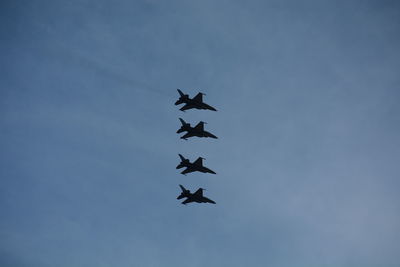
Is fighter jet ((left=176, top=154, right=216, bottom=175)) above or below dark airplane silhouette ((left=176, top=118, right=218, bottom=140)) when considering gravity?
below

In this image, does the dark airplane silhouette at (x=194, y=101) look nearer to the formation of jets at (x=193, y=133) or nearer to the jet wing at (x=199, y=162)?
the formation of jets at (x=193, y=133)

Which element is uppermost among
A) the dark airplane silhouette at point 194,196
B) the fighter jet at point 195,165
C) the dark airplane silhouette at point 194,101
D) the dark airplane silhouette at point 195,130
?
the dark airplane silhouette at point 194,101

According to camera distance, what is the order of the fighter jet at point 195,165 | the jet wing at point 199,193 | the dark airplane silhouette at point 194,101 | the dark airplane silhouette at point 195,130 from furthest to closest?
the jet wing at point 199,193, the fighter jet at point 195,165, the dark airplane silhouette at point 195,130, the dark airplane silhouette at point 194,101

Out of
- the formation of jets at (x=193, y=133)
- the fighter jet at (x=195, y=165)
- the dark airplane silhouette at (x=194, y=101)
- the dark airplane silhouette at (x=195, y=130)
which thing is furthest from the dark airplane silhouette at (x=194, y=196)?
the dark airplane silhouette at (x=194, y=101)

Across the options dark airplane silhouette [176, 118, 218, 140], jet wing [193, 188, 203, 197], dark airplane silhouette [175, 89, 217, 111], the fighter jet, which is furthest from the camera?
jet wing [193, 188, 203, 197]

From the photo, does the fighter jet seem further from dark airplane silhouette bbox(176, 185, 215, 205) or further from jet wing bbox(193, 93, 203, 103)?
jet wing bbox(193, 93, 203, 103)

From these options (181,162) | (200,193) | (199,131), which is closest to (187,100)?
(199,131)

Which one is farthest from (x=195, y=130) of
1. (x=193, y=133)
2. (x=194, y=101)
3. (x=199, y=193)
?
(x=199, y=193)

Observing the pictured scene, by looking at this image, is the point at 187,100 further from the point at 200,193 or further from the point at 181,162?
the point at 200,193

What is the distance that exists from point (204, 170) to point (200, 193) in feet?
28.6

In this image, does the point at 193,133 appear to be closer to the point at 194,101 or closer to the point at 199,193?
the point at 194,101

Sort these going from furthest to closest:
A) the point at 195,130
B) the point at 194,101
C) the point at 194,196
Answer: the point at 194,196
the point at 195,130
the point at 194,101

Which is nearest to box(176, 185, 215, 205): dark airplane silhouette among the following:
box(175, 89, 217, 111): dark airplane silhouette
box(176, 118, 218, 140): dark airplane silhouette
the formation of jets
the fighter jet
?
the formation of jets

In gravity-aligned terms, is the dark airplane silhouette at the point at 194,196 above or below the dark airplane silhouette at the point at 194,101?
below
